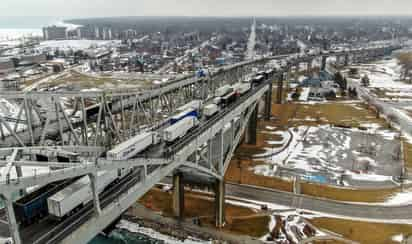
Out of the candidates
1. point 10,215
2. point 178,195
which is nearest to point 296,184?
point 178,195

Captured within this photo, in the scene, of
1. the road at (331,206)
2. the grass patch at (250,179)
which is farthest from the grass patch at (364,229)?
the grass patch at (250,179)

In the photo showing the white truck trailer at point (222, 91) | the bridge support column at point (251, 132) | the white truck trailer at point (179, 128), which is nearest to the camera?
the white truck trailer at point (179, 128)

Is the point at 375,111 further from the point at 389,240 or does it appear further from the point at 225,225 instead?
the point at 225,225

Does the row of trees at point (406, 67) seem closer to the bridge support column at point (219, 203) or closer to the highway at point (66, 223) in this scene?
the bridge support column at point (219, 203)

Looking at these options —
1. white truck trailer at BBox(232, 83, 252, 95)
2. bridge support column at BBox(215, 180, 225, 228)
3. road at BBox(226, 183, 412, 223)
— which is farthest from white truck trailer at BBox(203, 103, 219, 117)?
white truck trailer at BBox(232, 83, 252, 95)

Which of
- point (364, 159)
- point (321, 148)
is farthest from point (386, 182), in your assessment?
point (321, 148)

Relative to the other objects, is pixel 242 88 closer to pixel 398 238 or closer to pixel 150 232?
pixel 150 232
